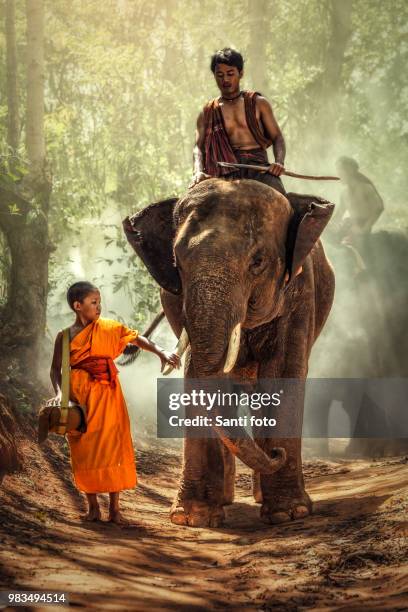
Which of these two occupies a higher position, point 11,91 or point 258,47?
point 258,47

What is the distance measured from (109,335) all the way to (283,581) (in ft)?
6.69

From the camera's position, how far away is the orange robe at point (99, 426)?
19.3 ft

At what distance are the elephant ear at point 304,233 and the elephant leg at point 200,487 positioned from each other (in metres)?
1.35

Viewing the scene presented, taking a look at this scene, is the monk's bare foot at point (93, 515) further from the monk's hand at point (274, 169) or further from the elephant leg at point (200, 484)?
the monk's hand at point (274, 169)

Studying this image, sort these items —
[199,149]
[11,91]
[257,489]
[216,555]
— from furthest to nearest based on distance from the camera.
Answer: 1. [11,91]
2. [257,489]
3. [199,149]
4. [216,555]

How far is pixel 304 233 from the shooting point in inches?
244

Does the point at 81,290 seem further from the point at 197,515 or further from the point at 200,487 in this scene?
the point at 197,515

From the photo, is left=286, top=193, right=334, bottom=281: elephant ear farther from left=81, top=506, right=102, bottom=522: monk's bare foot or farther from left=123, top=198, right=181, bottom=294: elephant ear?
left=81, top=506, right=102, bottom=522: monk's bare foot

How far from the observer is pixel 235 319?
5602 mm

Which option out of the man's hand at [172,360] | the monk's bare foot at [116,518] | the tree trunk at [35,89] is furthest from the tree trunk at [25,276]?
the man's hand at [172,360]

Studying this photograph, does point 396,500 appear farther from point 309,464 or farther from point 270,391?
point 309,464

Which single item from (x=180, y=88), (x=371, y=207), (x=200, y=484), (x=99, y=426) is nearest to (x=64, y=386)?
(x=99, y=426)

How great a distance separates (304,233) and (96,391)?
1.68 m

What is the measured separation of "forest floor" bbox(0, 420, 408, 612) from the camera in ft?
14.0
